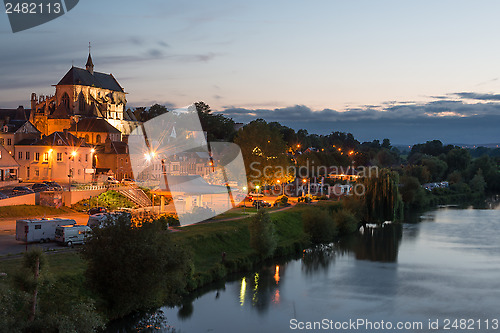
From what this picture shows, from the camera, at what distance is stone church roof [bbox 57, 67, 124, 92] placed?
82000mm

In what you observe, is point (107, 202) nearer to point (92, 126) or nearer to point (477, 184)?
point (92, 126)

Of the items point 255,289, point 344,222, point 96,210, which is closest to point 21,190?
point 96,210

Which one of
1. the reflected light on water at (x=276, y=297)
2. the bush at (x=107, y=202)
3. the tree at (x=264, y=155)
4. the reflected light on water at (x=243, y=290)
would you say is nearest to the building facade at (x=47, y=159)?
the bush at (x=107, y=202)

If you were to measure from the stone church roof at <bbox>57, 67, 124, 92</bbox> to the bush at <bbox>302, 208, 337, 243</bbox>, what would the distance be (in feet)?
169

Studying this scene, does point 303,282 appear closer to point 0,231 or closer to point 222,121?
point 0,231

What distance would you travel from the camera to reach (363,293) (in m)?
27.9

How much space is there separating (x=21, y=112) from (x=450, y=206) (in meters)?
52.5

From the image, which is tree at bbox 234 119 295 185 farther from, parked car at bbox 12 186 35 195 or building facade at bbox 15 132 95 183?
parked car at bbox 12 186 35 195

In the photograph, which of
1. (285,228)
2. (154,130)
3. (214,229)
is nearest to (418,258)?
(285,228)

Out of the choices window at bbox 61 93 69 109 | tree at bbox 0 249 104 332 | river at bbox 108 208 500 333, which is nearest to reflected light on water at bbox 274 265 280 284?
river at bbox 108 208 500 333

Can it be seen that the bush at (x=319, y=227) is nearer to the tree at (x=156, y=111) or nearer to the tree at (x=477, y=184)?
the tree at (x=477, y=184)

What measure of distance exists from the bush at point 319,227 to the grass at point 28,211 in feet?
56.3

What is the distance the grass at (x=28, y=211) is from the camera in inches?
1425

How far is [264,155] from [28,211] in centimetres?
3151
